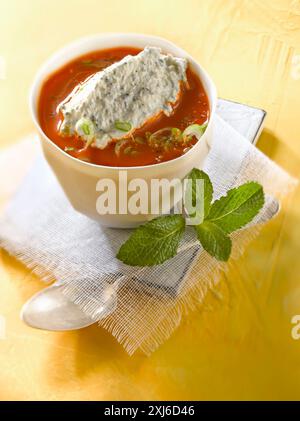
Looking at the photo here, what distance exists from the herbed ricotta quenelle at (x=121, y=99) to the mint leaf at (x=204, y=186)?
12 centimetres

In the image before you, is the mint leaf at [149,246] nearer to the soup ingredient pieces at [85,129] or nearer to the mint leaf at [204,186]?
the mint leaf at [204,186]

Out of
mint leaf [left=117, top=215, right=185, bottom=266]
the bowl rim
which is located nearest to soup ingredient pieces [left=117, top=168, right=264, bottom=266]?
mint leaf [left=117, top=215, right=185, bottom=266]

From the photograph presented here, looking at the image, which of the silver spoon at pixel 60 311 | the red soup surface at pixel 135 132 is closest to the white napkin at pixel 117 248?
the silver spoon at pixel 60 311

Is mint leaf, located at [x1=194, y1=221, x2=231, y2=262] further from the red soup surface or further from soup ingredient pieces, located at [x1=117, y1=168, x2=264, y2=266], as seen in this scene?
the red soup surface

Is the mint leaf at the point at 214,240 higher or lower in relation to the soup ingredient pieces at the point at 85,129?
lower

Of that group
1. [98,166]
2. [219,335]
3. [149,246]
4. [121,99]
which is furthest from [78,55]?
[219,335]

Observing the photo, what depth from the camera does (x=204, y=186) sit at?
1.21 m

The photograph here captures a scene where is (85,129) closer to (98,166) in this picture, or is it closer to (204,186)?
(98,166)

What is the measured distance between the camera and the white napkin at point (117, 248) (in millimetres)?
1203

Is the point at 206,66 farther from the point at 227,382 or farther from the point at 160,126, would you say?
the point at 227,382

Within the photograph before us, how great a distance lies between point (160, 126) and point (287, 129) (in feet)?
1.38

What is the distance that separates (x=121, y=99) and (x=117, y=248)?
0.28 meters

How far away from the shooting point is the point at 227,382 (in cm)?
116

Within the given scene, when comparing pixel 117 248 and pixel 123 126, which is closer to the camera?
pixel 123 126
